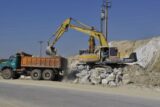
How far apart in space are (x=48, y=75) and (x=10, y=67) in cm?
452

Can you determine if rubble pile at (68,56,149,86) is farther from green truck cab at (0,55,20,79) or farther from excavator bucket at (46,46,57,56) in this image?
green truck cab at (0,55,20,79)

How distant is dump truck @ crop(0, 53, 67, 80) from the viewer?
42938mm

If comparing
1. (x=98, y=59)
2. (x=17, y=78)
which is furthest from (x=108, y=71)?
(x=17, y=78)

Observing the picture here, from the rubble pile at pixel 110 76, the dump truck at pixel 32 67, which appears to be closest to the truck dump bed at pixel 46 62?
the dump truck at pixel 32 67

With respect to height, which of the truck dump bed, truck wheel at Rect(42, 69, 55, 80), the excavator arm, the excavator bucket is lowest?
truck wheel at Rect(42, 69, 55, 80)

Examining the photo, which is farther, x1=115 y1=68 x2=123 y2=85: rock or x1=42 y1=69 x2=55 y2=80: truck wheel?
x1=42 y1=69 x2=55 y2=80: truck wheel

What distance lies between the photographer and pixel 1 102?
68.0ft

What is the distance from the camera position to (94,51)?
48.0 m

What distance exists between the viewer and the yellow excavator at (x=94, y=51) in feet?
149

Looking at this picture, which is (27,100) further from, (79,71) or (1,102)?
(79,71)

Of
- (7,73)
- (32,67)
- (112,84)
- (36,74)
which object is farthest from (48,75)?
(112,84)

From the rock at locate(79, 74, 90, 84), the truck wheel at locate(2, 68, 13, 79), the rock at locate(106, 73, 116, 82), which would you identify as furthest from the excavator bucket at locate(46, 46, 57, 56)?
the rock at locate(106, 73, 116, 82)

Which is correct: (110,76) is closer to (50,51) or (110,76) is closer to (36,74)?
(36,74)

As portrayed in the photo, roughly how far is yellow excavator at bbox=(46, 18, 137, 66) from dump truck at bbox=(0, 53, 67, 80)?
297 cm
